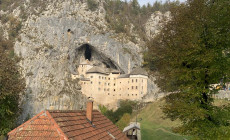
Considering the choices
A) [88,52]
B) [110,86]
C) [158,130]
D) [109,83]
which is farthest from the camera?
[88,52]

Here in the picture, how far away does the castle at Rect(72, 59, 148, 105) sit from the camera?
204ft

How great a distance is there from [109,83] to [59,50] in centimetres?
1926

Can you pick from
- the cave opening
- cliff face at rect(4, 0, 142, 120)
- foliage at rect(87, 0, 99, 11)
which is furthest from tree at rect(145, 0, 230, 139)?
foliage at rect(87, 0, 99, 11)

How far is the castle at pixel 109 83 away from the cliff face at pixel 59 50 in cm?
273

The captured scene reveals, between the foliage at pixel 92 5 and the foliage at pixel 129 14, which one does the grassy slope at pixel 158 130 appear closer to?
the foliage at pixel 129 14

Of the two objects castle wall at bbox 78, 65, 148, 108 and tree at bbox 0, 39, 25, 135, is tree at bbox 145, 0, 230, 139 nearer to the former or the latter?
tree at bbox 0, 39, 25, 135

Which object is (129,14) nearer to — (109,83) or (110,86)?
(109,83)

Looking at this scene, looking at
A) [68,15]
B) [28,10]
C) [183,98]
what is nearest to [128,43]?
[68,15]

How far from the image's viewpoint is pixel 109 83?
2635 inches

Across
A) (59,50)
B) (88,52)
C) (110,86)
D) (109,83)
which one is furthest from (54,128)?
(88,52)

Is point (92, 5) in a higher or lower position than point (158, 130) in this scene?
higher

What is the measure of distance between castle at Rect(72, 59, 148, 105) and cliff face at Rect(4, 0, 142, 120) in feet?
8.94

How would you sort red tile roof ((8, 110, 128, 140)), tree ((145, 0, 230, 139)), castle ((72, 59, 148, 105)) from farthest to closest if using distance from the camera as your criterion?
castle ((72, 59, 148, 105))
tree ((145, 0, 230, 139))
red tile roof ((8, 110, 128, 140))

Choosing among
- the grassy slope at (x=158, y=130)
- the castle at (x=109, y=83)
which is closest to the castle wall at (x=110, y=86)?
the castle at (x=109, y=83)
